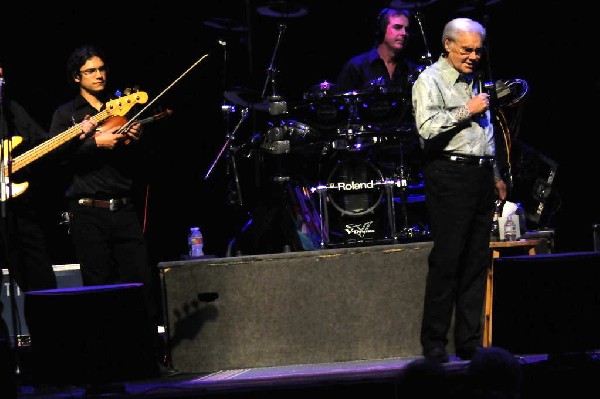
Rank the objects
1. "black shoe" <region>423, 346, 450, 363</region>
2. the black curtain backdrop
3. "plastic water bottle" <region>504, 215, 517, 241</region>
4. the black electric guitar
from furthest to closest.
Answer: the black curtain backdrop, "plastic water bottle" <region>504, 215, 517, 241</region>, the black electric guitar, "black shoe" <region>423, 346, 450, 363</region>

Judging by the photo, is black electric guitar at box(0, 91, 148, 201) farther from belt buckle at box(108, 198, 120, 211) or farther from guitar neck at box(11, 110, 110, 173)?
belt buckle at box(108, 198, 120, 211)

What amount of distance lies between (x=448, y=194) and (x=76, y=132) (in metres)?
2.53

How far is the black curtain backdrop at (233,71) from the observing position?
8328 mm

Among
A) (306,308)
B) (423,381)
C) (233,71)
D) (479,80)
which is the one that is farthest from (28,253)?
(423,381)

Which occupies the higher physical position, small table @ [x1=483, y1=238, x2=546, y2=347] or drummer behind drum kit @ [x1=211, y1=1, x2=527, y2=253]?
drummer behind drum kit @ [x1=211, y1=1, x2=527, y2=253]

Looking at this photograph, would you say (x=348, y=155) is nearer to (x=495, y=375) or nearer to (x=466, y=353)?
(x=466, y=353)

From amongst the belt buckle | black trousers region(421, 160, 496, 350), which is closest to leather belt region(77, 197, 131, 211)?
the belt buckle

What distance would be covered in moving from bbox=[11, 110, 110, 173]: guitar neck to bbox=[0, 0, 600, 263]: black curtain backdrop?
1.77 metres

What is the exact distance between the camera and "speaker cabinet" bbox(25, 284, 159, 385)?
533 centimetres

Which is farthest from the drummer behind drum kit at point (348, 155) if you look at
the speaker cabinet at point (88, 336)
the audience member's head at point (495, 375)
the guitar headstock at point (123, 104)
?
the audience member's head at point (495, 375)

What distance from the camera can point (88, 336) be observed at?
5348 millimetres

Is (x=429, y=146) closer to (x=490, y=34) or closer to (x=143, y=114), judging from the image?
(x=143, y=114)

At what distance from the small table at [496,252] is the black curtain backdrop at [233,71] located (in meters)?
1.72

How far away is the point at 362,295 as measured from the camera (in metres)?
6.17
